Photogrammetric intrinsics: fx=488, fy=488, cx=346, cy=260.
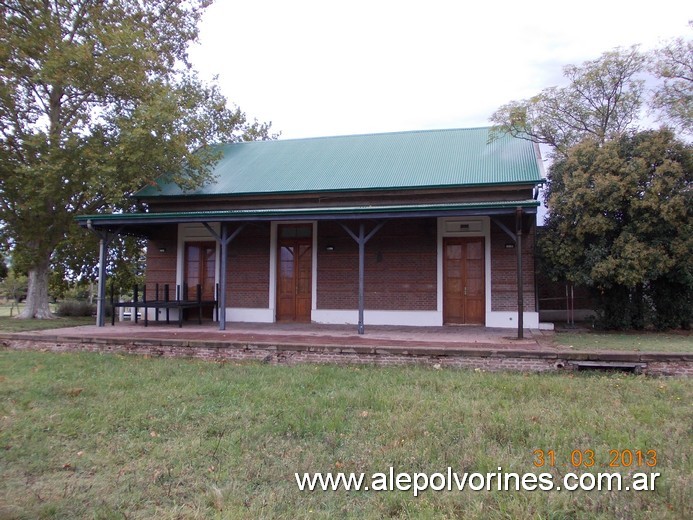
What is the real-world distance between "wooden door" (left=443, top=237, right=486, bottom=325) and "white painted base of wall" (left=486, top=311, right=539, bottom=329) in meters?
0.25

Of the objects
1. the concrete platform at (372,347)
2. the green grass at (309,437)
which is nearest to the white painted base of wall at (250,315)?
the concrete platform at (372,347)

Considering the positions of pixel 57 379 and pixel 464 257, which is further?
pixel 464 257

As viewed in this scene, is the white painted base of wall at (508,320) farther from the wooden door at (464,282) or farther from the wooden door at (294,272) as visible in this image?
the wooden door at (294,272)

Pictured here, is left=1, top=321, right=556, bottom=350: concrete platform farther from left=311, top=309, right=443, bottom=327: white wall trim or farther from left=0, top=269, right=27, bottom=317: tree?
left=0, top=269, right=27, bottom=317: tree

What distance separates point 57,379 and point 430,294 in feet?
28.9

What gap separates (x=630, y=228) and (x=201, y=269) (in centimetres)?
1175

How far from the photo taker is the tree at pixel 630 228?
11086mm

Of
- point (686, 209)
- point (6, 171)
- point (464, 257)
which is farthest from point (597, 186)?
point (6, 171)

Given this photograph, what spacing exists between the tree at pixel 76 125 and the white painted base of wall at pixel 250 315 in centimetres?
422

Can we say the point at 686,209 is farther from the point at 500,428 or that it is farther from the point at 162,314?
the point at 162,314

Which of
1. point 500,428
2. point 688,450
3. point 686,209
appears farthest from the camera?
point 686,209

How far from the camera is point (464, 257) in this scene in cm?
1308

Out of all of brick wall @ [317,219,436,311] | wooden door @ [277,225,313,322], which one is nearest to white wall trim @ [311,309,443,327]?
brick wall @ [317,219,436,311]

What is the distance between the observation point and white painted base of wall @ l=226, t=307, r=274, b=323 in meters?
14.2
